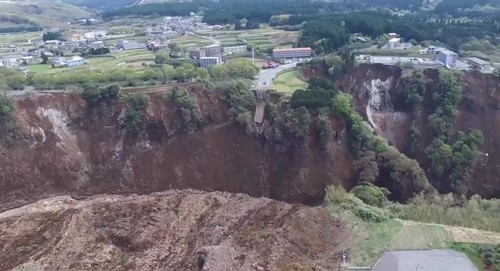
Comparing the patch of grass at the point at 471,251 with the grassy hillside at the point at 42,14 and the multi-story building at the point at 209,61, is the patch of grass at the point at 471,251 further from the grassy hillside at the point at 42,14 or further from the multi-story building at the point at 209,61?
the grassy hillside at the point at 42,14

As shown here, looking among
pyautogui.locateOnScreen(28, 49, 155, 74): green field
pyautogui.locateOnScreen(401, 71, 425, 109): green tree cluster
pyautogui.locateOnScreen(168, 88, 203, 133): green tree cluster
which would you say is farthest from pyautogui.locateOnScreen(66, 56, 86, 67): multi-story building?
pyautogui.locateOnScreen(401, 71, 425, 109): green tree cluster

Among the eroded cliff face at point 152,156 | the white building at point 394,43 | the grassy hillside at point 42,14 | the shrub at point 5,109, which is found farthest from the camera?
the grassy hillside at point 42,14

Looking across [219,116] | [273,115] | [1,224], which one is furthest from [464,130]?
[1,224]

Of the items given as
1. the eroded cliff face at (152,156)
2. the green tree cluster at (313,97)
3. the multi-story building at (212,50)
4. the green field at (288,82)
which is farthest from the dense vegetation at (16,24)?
the green tree cluster at (313,97)

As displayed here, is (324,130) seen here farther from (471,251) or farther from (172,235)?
(471,251)

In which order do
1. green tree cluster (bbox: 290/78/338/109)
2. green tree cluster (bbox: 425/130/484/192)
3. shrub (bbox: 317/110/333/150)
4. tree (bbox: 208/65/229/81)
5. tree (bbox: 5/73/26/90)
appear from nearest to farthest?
1. green tree cluster (bbox: 425/130/484/192)
2. shrub (bbox: 317/110/333/150)
3. green tree cluster (bbox: 290/78/338/109)
4. tree (bbox: 5/73/26/90)
5. tree (bbox: 208/65/229/81)

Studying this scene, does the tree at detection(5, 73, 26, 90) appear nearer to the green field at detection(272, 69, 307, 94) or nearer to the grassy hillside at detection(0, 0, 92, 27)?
the green field at detection(272, 69, 307, 94)

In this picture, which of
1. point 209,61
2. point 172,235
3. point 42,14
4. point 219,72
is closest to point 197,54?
point 209,61
